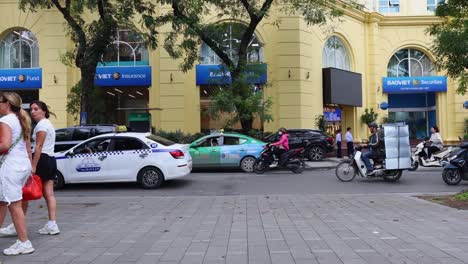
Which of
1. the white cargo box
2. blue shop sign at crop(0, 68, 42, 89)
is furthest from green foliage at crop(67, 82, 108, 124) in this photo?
the white cargo box

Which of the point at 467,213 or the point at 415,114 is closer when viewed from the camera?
the point at 467,213

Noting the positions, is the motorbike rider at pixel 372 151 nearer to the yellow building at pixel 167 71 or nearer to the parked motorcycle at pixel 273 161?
the parked motorcycle at pixel 273 161

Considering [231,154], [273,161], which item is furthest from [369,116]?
[231,154]

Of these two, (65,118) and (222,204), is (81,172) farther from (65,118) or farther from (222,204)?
(65,118)

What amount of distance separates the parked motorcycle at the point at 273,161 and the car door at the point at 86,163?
581 centimetres

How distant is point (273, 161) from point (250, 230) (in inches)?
385

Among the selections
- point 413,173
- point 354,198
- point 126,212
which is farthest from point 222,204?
point 413,173

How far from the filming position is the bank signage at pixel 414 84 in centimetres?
2966

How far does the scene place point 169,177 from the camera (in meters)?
12.6

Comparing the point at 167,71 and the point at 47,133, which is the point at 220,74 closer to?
the point at 167,71

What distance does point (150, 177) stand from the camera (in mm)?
12695

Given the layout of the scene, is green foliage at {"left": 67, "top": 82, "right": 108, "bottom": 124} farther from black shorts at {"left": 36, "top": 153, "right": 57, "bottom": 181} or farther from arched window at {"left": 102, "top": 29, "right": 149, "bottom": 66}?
black shorts at {"left": 36, "top": 153, "right": 57, "bottom": 181}

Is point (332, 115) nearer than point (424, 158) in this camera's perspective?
No

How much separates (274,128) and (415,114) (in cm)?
1247
